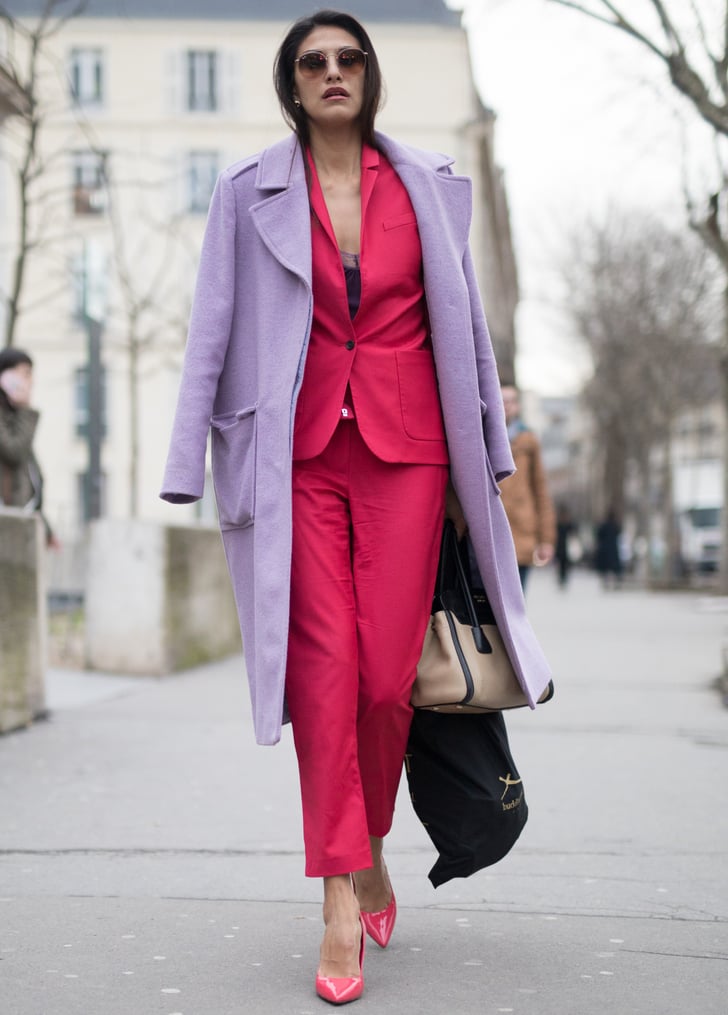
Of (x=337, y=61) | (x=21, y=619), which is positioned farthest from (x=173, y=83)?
(x=337, y=61)

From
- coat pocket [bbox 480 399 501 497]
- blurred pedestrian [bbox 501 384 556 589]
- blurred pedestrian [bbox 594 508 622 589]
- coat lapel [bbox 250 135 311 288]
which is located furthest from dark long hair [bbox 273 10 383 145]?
blurred pedestrian [bbox 594 508 622 589]

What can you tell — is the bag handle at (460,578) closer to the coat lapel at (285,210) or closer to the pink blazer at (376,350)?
the pink blazer at (376,350)

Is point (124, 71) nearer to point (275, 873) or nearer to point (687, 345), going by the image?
point (687, 345)

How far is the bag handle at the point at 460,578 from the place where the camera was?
3.47 meters

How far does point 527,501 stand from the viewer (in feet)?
30.7

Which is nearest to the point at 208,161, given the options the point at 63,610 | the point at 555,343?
the point at 555,343

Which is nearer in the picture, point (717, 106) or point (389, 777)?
point (389, 777)

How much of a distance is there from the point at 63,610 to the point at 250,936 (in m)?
9.05

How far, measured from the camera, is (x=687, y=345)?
34312 mm

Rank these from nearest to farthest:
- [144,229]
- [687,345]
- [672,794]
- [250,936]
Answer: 1. [250,936]
2. [672,794]
3. [687,345]
4. [144,229]

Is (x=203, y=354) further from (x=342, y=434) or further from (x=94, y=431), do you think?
(x=94, y=431)

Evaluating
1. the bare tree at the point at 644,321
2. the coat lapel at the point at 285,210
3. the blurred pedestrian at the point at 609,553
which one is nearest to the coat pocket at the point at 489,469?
the coat lapel at the point at 285,210

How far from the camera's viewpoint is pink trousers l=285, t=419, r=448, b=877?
3.31 metres

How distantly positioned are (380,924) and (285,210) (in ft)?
5.40
